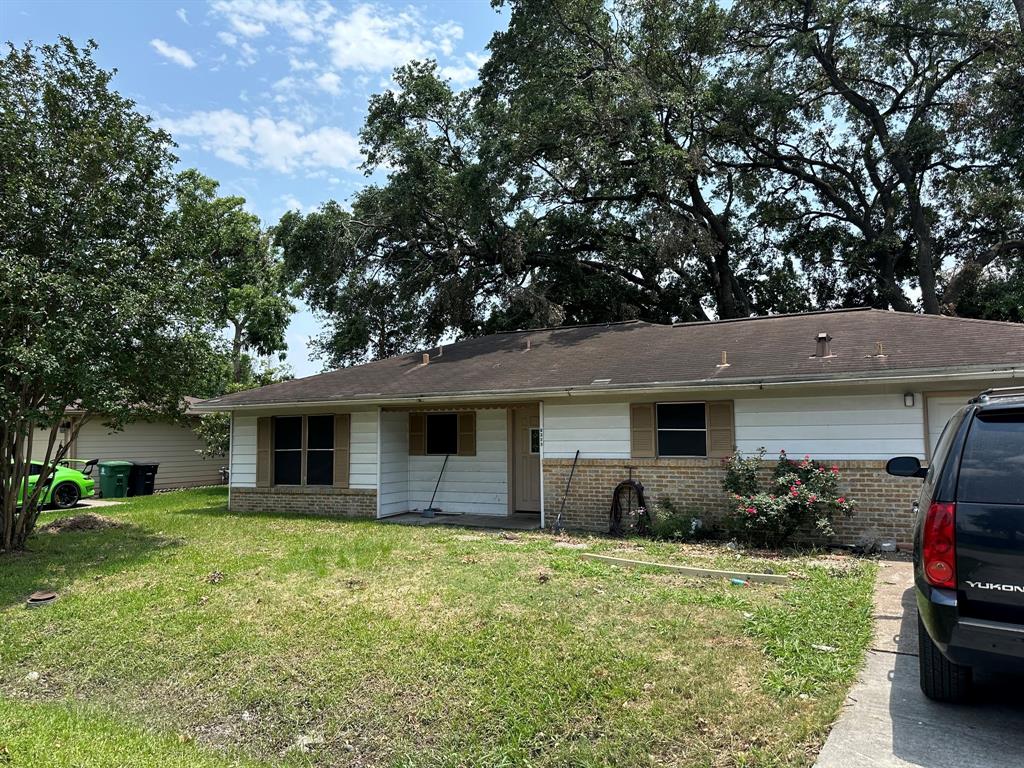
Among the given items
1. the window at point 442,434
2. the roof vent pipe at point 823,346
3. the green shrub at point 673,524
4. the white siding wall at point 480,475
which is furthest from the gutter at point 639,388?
the green shrub at point 673,524

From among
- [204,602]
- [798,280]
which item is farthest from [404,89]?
[204,602]

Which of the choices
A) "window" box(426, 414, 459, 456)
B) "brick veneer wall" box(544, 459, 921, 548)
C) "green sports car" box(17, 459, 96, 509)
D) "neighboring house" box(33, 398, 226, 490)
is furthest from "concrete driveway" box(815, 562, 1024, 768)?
"neighboring house" box(33, 398, 226, 490)

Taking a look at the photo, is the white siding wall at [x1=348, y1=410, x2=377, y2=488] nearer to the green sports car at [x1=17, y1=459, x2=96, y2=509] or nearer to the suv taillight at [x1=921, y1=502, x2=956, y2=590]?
the green sports car at [x1=17, y1=459, x2=96, y2=509]

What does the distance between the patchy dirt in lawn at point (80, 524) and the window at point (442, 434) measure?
616 centimetres

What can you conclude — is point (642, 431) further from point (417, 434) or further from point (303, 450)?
point (303, 450)

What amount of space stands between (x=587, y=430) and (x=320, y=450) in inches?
239

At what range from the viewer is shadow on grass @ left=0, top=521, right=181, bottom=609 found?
24.5ft

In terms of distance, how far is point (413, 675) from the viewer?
174 inches

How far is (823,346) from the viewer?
1021cm

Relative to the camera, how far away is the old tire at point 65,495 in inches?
610

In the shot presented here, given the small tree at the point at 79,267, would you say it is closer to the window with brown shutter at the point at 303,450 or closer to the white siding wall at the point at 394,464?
the window with brown shutter at the point at 303,450

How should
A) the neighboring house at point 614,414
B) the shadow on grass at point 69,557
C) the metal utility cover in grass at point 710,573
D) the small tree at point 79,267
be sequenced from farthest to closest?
the neighboring house at point 614,414, the small tree at point 79,267, the shadow on grass at point 69,557, the metal utility cover in grass at point 710,573

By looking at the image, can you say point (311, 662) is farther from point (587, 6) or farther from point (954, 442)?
point (587, 6)

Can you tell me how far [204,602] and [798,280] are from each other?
2393 cm
